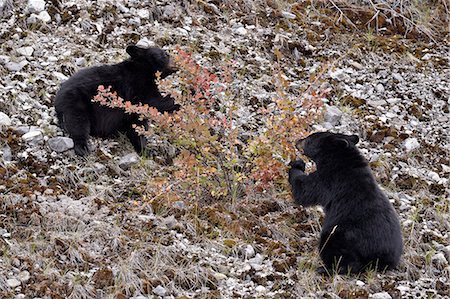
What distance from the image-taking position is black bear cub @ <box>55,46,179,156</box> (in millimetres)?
8023

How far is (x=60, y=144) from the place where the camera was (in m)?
7.86

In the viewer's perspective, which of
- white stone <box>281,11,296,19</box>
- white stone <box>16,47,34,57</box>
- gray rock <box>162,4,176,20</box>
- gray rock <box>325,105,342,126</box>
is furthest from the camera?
white stone <box>281,11,296,19</box>

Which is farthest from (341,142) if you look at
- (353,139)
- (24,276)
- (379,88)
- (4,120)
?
(4,120)

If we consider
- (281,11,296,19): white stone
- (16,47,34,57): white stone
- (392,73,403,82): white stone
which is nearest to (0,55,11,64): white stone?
(16,47,34,57): white stone

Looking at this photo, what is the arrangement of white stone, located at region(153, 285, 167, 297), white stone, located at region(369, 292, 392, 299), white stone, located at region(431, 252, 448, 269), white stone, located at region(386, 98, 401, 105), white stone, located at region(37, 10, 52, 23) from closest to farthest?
white stone, located at region(153, 285, 167, 297)
white stone, located at region(369, 292, 392, 299)
white stone, located at region(431, 252, 448, 269)
white stone, located at region(37, 10, 52, 23)
white stone, located at region(386, 98, 401, 105)

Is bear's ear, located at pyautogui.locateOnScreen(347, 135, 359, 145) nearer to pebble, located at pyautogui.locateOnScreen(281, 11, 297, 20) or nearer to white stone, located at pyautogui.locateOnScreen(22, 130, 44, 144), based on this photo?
white stone, located at pyautogui.locateOnScreen(22, 130, 44, 144)

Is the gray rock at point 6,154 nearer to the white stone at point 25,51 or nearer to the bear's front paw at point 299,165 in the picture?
the white stone at point 25,51

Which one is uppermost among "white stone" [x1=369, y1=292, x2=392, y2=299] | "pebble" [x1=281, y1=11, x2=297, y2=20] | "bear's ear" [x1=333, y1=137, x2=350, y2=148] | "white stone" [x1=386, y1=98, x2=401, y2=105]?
"bear's ear" [x1=333, y1=137, x2=350, y2=148]

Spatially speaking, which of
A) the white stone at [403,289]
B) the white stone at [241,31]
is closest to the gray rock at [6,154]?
the white stone at [403,289]

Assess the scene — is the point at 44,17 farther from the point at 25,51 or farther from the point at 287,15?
the point at 287,15

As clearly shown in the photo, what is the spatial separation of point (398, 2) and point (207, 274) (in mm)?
6676

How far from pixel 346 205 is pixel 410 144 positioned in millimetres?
2393

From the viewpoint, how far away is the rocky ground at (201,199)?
6.33 meters

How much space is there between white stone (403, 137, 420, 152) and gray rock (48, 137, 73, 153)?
12.2 ft
